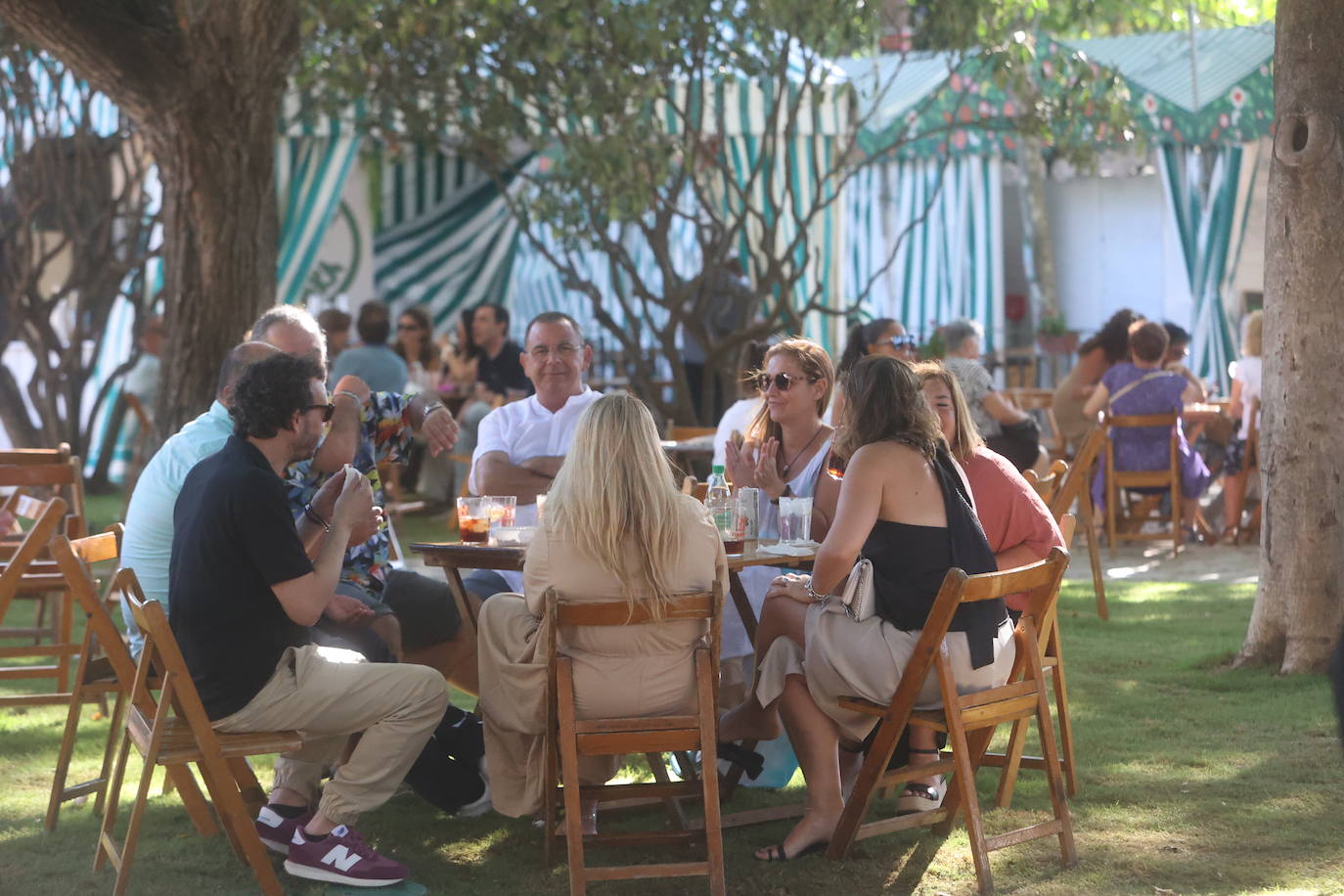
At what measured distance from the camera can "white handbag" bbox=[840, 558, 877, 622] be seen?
4098 mm

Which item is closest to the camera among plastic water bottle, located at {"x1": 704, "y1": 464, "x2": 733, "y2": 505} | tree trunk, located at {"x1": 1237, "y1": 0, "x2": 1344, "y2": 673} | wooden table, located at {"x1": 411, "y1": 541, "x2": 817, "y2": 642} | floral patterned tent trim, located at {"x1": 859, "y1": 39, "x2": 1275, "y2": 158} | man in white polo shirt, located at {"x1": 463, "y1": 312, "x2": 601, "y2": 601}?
wooden table, located at {"x1": 411, "y1": 541, "x2": 817, "y2": 642}

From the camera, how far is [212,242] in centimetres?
789

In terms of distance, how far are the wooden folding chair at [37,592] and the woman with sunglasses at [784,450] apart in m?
2.10

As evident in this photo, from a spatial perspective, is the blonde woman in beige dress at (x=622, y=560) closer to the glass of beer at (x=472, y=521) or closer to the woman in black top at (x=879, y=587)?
the woman in black top at (x=879, y=587)

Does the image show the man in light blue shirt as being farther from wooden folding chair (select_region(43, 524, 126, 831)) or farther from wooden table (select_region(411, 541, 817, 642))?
wooden table (select_region(411, 541, 817, 642))

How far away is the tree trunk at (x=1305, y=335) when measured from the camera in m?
5.86

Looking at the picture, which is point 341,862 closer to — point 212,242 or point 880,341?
point 880,341

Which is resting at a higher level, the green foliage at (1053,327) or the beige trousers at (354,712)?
the green foliage at (1053,327)

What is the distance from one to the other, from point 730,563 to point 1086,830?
1264 millimetres

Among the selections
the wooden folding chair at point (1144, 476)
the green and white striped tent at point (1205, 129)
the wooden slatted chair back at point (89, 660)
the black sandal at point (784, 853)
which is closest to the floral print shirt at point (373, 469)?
the wooden slatted chair back at point (89, 660)

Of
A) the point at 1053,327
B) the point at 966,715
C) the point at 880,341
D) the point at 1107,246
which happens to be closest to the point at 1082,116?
the point at 1053,327

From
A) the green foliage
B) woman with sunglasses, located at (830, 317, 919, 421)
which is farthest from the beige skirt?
the green foliage

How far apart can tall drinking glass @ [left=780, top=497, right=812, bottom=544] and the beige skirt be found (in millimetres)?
451

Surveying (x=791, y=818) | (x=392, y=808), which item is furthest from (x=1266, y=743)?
(x=392, y=808)
